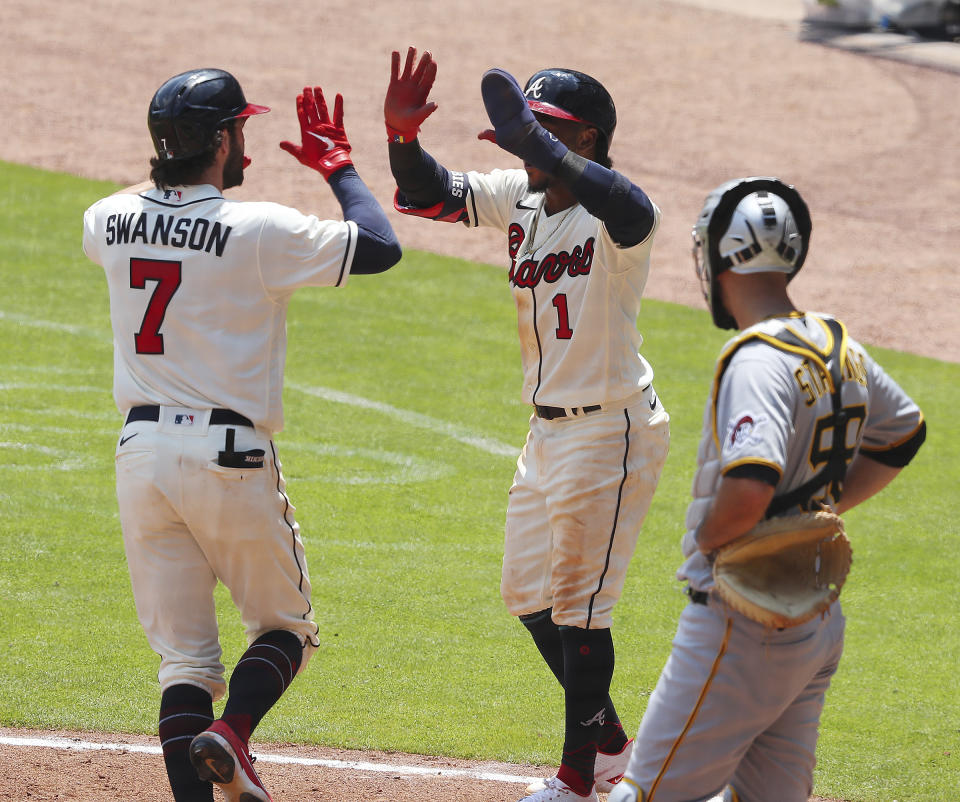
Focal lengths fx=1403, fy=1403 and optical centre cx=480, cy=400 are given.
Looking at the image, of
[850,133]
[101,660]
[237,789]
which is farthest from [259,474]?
[850,133]

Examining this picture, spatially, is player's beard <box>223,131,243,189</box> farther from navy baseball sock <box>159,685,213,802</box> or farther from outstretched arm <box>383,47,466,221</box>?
navy baseball sock <box>159,685,213,802</box>

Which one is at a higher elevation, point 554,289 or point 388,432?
point 554,289

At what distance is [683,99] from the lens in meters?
18.3

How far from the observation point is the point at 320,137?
4.42m

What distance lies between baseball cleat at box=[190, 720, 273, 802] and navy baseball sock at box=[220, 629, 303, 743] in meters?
0.08

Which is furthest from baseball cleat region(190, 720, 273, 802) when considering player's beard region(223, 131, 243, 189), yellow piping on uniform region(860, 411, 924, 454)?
yellow piping on uniform region(860, 411, 924, 454)

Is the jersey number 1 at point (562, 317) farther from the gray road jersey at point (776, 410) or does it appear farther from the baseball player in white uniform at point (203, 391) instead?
the gray road jersey at point (776, 410)

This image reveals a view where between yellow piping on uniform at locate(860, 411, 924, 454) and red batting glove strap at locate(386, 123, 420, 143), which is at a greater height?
red batting glove strap at locate(386, 123, 420, 143)

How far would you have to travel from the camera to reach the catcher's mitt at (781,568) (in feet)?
10.3

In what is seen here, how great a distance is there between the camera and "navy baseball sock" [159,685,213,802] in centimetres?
392

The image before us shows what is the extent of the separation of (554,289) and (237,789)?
1.81 meters

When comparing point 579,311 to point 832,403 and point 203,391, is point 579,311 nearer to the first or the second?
point 203,391

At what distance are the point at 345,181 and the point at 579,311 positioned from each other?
2.76ft

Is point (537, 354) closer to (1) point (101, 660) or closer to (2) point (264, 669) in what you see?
(2) point (264, 669)
